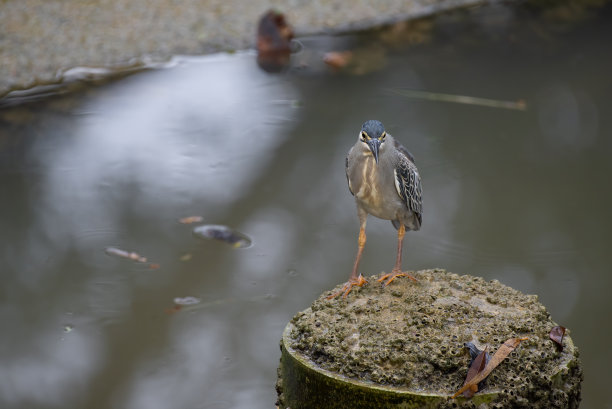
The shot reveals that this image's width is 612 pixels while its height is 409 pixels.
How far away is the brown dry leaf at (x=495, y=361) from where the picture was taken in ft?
8.22

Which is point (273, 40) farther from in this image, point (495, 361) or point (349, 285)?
point (495, 361)

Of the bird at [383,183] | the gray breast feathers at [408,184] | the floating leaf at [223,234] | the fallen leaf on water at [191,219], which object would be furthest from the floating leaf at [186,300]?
the gray breast feathers at [408,184]

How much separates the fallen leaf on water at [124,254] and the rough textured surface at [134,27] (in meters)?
3.02

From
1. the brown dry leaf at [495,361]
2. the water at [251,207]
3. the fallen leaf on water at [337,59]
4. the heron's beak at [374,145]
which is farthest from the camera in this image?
the fallen leaf on water at [337,59]

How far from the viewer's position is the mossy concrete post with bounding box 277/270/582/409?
2572 mm

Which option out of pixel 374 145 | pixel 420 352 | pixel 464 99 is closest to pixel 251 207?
pixel 464 99

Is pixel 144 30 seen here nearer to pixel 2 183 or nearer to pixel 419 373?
pixel 2 183

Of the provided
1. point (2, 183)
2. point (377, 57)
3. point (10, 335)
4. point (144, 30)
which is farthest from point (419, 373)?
point (144, 30)

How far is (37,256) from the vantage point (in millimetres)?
5266

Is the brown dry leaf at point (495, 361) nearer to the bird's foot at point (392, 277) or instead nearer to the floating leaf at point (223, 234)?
the bird's foot at point (392, 277)

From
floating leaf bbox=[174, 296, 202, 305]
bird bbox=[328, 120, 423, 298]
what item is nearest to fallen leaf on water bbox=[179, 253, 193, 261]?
floating leaf bbox=[174, 296, 202, 305]

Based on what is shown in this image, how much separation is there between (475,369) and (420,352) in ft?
0.65

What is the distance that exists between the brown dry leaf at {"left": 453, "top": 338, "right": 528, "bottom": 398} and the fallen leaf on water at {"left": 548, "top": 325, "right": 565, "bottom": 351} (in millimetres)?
197

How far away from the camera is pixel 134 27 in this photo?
27.6 ft
